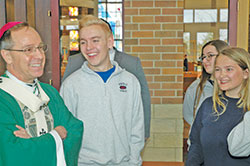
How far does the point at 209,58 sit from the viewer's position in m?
2.83

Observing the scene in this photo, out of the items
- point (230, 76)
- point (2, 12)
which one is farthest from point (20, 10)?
point (230, 76)

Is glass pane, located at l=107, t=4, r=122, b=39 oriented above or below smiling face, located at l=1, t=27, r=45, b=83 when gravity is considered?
above

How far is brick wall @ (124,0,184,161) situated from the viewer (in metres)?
4.27

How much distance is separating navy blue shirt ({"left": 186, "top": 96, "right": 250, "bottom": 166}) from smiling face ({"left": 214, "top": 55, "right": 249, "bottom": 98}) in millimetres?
62

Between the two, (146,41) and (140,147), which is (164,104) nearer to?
(146,41)

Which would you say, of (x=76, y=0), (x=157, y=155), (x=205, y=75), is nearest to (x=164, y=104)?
(x=157, y=155)

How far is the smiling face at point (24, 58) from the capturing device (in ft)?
6.01

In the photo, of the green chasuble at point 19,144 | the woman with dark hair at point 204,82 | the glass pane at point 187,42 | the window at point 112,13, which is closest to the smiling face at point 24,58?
the green chasuble at point 19,144

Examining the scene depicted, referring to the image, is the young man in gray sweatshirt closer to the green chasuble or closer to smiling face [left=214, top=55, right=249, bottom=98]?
the green chasuble

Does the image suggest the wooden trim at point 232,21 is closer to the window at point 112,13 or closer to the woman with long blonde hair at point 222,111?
the window at point 112,13

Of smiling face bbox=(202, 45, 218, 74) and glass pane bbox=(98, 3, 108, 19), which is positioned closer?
smiling face bbox=(202, 45, 218, 74)

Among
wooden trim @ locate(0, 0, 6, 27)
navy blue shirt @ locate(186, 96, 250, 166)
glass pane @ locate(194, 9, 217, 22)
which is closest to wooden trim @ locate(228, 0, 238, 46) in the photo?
navy blue shirt @ locate(186, 96, 250, 166)

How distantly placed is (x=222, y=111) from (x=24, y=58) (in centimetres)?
122

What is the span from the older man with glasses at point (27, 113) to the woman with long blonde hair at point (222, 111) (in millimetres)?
794
